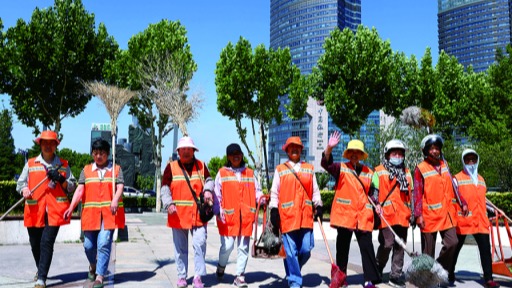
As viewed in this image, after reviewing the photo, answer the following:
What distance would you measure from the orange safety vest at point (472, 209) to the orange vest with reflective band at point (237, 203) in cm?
259

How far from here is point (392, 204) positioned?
22.8 ft

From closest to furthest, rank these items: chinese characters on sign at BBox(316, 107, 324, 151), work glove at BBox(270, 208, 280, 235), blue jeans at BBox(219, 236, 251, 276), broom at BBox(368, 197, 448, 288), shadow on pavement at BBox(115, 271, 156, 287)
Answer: broom at BBox(368, 197, 448, 288), work glove at BBox(270, 208, 280, 235), blue jeans at BBox(219, 236, 251, 276), shadow on pavement at BBox(115, 271, 156, 287), chinese characters on sign at BBox(316, 107, 324, 151)

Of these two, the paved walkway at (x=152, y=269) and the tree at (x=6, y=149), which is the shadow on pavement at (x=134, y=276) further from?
the tree at (x=6, y=149)

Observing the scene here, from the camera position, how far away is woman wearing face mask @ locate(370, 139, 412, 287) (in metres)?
6.93

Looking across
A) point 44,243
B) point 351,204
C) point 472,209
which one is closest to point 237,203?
point 351,204

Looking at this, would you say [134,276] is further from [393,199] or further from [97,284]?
[393,199]

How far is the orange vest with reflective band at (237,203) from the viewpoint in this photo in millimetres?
6846

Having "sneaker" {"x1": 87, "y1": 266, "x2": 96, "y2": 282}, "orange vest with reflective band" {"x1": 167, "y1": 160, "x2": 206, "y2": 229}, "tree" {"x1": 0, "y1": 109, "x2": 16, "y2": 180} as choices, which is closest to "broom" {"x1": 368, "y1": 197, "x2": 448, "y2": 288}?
"orange vest with reflective band" {"x1": 167, "y1": 160, "x2": 206, "y2": 229}

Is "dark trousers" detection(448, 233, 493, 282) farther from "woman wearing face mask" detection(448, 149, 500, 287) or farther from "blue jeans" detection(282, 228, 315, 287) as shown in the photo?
"blue jeans" detection(282, 228, 315, 287)

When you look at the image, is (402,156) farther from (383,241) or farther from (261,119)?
(261,119)

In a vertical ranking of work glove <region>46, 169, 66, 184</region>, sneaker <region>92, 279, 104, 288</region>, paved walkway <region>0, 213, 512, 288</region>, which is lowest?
paved walkway <region>0, 213, 512, 288</region>

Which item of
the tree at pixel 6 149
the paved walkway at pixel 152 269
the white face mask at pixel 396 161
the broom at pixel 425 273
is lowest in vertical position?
the paved walkway at pixel 152 269

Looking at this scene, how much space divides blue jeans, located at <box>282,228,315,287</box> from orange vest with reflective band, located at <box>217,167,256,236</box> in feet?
2.16

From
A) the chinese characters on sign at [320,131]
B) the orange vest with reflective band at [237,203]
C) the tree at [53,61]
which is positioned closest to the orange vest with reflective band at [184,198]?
the orange vest with reflective band at [237,203]
